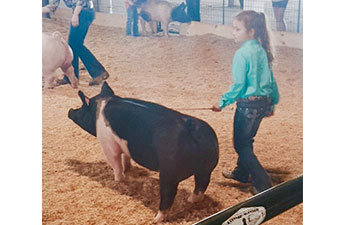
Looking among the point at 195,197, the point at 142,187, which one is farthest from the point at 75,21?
the point at 195,197

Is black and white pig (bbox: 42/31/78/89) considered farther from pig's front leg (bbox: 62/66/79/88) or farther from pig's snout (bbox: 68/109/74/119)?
pig's snout (bbox: 68/109/74/119)

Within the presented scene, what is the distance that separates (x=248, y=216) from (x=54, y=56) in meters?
1.64

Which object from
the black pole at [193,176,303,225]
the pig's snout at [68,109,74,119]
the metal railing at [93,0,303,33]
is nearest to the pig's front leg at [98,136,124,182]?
the pig's snout at [68,109,74,119]

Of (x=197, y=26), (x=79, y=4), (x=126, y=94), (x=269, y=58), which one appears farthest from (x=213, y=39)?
(x=79, y=4)

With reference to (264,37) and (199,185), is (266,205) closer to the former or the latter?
(199,185)

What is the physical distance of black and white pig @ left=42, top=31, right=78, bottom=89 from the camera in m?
2.74

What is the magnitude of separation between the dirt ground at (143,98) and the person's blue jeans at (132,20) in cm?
4

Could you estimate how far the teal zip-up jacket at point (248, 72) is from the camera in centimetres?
335

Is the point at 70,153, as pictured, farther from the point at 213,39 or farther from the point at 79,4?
the point at 213,39

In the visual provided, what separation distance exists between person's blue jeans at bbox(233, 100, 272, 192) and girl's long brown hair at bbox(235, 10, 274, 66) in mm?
332

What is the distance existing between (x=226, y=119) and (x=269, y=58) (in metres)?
0.49

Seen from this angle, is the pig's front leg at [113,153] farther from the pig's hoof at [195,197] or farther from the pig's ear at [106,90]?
the pig's hoof at [195,197]

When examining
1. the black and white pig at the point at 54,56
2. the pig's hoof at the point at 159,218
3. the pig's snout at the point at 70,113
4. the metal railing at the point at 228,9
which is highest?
the metal railing at the point at 228,9

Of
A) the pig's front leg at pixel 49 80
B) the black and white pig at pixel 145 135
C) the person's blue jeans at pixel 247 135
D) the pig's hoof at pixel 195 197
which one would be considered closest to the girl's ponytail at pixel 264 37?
the person's blue jeans at pixel 247 135
